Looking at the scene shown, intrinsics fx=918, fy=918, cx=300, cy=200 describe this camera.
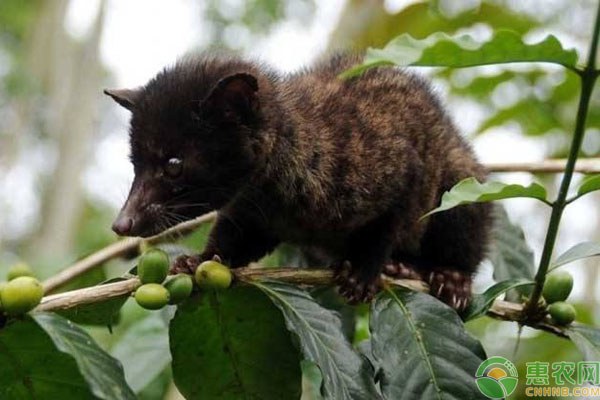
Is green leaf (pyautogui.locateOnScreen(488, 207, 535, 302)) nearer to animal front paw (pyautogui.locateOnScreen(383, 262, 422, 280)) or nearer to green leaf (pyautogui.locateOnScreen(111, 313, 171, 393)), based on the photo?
animal front paw (pyautogui.locateOnScreen(383, 262, 422, 280))

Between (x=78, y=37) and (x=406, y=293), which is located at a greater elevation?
(x=78, y=37)

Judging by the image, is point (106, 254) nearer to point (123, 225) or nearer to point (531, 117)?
point (123, 225)

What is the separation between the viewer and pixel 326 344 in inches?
90.2

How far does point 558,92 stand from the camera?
460cm

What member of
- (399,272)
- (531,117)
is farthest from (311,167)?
(531,117)

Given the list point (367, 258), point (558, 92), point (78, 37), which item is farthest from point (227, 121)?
point (78, 37)

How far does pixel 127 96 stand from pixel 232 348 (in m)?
1.00

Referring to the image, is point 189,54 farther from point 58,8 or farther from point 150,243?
point 58,8

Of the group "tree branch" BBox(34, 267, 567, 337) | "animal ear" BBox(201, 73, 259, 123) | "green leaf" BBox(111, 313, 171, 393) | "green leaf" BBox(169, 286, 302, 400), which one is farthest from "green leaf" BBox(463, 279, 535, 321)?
"green leaf" BBox(111, 313, 171, 393)

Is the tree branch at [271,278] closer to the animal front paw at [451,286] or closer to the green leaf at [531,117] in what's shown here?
the animal front paw at [451,286]

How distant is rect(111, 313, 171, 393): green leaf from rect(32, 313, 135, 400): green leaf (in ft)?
3.60

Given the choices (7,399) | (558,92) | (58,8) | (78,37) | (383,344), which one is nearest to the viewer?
(7,399)

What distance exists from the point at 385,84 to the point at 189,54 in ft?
2.52

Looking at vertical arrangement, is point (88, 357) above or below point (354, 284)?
below
